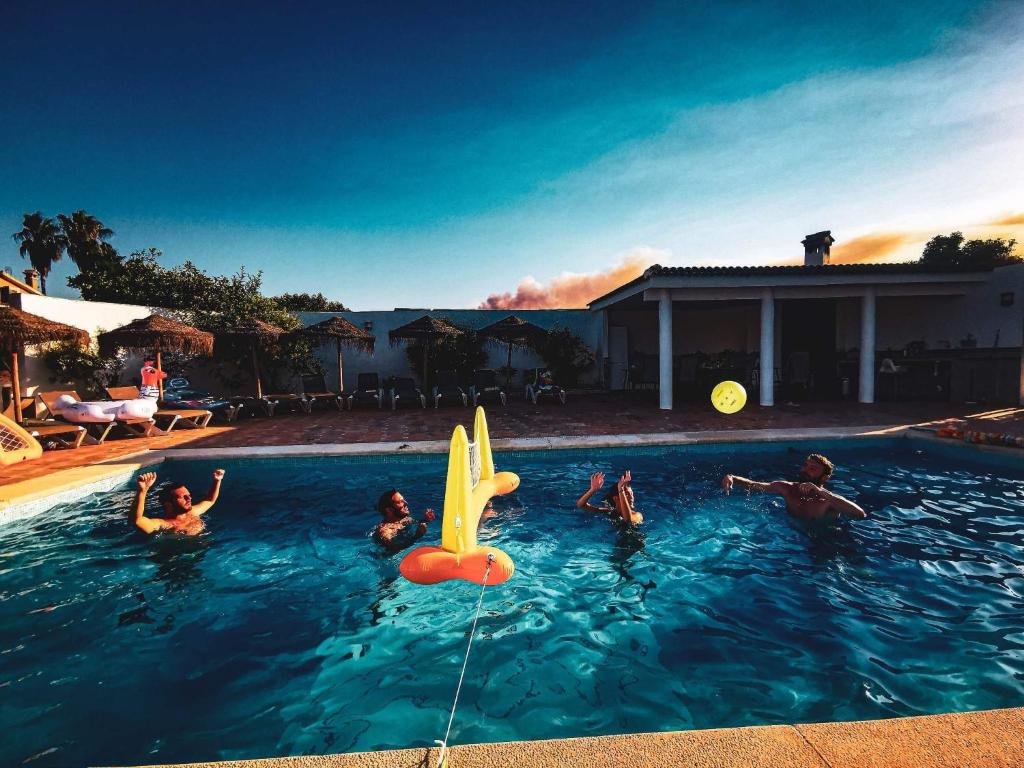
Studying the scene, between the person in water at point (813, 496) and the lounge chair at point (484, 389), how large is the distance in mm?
8877

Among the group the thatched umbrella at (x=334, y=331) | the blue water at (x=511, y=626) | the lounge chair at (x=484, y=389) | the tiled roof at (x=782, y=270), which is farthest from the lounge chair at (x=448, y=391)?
the blue water at (x=511, y=626)

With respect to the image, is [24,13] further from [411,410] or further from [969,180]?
[969,180]

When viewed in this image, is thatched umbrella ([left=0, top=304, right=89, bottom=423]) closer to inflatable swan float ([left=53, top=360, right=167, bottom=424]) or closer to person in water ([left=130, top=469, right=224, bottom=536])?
inflatable swan float ([left=53, top=360, right=167, bottom=424])

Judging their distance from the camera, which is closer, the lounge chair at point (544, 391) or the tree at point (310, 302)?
the lounge chair at point (544, 391)

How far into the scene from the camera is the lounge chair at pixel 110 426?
980 cm

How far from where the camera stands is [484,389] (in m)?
14.1

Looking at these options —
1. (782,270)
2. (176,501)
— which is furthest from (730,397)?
(176,501)

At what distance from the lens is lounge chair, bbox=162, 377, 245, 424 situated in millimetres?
12297

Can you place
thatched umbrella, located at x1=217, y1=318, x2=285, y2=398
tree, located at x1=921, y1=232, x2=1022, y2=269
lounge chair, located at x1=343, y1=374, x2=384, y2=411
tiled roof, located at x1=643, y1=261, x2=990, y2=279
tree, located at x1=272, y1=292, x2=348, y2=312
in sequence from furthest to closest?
tree, located at x1=272, y1=292, x2=348, y2=312 → tree, located at x1=921, y1=232, x2=1022, y2=269 → lounge chair, located at x1=343, y1=374, x2=384, y2=411 → thatched umbrella, located at x1=217, y1=318, x2=285, y2=398 → tiled roof, located at x1=643, y1=261, x2=990, y2=279

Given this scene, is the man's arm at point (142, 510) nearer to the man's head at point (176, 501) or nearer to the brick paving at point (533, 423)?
the man's head at point (176, 501)

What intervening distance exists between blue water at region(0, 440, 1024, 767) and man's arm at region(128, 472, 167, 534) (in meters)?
0.29

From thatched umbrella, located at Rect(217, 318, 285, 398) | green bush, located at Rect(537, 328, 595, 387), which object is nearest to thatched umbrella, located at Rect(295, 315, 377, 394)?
thatched umbrella, located at Rect(217, 318, 285, 398)

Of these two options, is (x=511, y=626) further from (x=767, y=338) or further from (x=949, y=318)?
(x=949, y=318)

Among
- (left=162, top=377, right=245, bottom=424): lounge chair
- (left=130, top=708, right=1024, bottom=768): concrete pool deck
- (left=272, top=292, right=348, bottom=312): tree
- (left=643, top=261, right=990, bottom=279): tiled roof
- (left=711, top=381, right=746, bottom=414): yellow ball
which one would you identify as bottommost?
(left=130, top=708, right=1024, bottom=768): concrete pool deck
